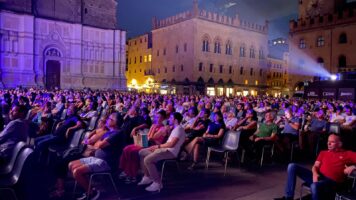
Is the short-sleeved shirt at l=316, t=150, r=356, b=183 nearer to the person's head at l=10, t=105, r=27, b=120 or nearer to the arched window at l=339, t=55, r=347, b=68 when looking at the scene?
the person's head at l=10, t=105, r=27, b=120

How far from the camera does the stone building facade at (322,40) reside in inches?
1630

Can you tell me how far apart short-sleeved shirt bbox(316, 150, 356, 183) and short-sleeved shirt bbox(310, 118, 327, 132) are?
5149 millimetres

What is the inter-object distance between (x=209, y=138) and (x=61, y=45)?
3628 cm

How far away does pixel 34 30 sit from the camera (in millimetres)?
37125

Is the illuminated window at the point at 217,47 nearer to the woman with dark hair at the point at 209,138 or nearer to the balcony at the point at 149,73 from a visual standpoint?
the balcony at the point at 149,73

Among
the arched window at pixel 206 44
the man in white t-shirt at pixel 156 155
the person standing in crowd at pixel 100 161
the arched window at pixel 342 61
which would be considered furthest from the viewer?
the arched window at pixel 206 44

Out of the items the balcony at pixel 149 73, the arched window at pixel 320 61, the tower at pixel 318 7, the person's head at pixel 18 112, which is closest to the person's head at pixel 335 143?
the person's head at pixel 18 112

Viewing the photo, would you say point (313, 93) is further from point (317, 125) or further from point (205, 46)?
point (317, 125)

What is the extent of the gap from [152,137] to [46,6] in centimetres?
3800

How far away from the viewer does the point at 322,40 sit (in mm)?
44219

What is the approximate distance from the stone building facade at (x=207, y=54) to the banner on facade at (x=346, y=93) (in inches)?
824

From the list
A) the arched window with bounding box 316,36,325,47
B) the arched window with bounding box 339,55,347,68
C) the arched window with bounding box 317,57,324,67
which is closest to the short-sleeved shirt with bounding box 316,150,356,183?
the arched window with bounding box 339,55,347,68

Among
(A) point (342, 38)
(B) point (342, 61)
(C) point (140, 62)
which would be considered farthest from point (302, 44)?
(C) point (140, 62)

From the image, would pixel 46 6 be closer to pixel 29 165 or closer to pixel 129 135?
pixel 129 135
